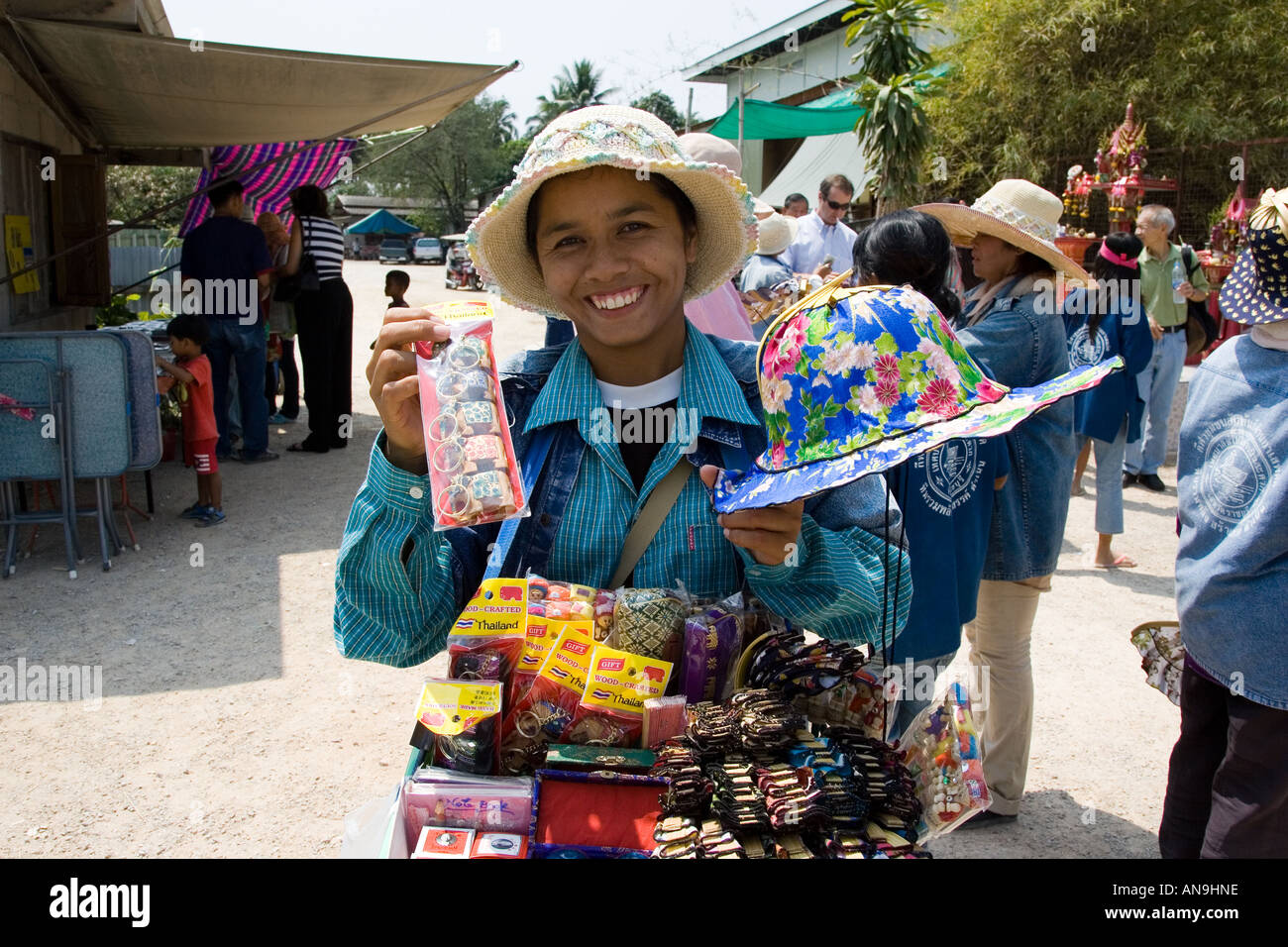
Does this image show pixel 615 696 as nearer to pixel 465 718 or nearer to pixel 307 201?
pixel 465 718

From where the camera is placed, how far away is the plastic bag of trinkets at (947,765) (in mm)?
1495

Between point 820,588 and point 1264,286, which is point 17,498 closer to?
point 820,588

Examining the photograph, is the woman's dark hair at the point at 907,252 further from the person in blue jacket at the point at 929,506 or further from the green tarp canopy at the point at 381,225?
the green tarp canopy at the point at 381,225

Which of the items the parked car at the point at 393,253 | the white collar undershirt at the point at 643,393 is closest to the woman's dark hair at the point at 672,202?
the white collar undershirt at the point at 643,393

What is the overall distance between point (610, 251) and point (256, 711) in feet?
11.1

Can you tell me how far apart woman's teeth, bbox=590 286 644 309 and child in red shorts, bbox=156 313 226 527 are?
19.1 ft

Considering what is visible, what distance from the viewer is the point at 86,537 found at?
6684mm

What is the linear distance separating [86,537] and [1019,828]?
6.21 m

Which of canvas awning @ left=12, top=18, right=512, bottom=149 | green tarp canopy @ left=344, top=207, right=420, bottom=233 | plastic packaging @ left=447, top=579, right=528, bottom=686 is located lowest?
plastic packaging @ left=447, top=579, right=528, bottom=686

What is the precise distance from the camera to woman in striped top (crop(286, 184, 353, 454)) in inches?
365

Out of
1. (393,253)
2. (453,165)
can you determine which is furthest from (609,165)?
(453,165)

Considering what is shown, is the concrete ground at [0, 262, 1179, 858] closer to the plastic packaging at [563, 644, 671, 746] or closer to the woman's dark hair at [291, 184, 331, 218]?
the plastic packaging at [563, 644, 671, 746]

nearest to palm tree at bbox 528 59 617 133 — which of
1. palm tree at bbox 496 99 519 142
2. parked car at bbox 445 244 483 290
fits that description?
palm tree at bbox 496 99 519 142

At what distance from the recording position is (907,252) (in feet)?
9.25
